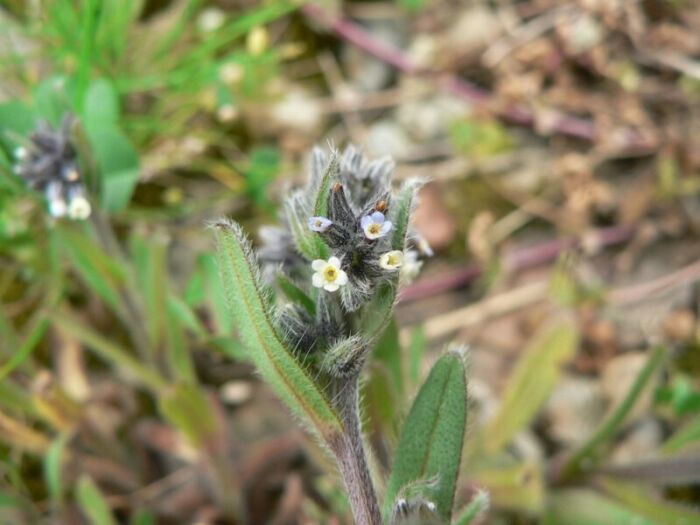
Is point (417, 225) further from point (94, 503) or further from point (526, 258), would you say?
point (94, 503)

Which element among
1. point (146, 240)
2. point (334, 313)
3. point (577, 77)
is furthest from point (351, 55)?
point (334, 313)

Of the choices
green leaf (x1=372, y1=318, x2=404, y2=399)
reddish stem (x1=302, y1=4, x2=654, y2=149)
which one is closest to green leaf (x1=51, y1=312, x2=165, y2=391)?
green leaf (x1=372, y1=318, x2=404, y2=399)

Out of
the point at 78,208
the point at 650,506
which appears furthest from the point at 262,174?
the point at 650,506

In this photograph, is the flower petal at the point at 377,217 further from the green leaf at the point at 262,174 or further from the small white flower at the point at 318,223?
the green leaf at the point at 262,174

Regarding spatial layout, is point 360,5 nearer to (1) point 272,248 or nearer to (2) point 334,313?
(1) point 272,248

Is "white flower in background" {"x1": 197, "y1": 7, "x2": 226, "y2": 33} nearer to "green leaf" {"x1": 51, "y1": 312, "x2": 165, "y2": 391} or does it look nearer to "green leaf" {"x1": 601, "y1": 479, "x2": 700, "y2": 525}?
"green leaf" {"x1": 51, "y1": 312, "x2": 165, "y2": 391}

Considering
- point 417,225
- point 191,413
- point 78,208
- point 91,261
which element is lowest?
point 191,413
